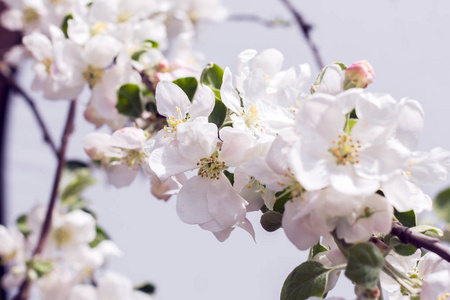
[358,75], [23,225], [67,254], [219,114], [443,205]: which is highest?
[358,75]

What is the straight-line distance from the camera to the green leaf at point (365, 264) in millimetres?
516

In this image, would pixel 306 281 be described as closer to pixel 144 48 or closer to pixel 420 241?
pixel 420 241

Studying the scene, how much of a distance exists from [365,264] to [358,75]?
252 millimetres

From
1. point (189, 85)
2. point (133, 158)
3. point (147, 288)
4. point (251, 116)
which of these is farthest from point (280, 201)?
point (147, 288)

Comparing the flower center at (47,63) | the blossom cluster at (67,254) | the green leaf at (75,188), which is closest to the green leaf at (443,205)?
the blossom cluster at (67,254)

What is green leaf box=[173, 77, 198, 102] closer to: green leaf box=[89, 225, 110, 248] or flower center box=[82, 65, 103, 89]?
flower center box=[82, 65, 103, 89]

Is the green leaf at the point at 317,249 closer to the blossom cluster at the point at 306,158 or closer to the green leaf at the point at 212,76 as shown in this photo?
the blossom cluster at the point at 306,158

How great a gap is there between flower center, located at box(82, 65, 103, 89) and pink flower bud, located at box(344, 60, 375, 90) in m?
0.60

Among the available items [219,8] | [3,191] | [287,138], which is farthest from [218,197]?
[3,191]

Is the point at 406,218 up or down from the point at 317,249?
up

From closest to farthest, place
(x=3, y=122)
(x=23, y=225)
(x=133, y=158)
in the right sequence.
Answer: (x=133, y=158) → (x=23, y=225) → (x=3, y=122)

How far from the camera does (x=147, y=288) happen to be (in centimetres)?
142

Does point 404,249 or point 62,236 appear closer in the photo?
point 404,249

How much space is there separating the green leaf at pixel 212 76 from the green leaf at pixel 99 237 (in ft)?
2.75
